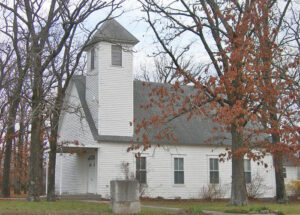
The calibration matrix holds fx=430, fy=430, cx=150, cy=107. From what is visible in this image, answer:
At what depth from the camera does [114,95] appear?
85.0ft

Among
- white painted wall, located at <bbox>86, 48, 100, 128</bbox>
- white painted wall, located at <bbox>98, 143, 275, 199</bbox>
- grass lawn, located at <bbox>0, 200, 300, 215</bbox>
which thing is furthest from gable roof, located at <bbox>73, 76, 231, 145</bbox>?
grass lawn, located at <bbox>0, 200, 300, 215</bbox>

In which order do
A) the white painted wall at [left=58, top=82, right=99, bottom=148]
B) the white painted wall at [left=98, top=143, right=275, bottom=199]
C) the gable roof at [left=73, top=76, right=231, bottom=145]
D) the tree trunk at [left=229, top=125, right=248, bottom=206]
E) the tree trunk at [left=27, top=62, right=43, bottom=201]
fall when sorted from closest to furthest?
the tree trunk at [left=229, top=125, right=248, bottom=206], the tree trunk at [left=27, top=62, right=43, bottom=201], the white painted wall at [left=98, top=143, right=275, bottom=199], the white painted wall at [left=58, top=82, right=99, bottom=148], the gable roof at [left=73, top=76, right=231, bottom=145]

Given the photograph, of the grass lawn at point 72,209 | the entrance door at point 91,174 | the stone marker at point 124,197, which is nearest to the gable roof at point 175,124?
the entrance door at point 91,174

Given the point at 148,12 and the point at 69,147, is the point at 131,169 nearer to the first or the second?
the point at 69,147

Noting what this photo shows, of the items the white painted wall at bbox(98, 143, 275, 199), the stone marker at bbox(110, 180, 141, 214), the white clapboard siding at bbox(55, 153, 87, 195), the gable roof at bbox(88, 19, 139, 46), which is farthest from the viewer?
the white clapboard siding at bbox(55, 153, 87, 195)

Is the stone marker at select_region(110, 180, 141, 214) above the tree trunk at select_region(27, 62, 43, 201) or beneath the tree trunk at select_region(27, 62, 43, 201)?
beneath

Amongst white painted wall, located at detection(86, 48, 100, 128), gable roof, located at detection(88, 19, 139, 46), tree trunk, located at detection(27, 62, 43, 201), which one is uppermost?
gable roof, located at detection(88, 19, 139, 46)

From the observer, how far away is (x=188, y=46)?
17.9 meters

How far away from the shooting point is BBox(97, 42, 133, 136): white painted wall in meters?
25.5

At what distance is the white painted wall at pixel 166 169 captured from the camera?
980 inches

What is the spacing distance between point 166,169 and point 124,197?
12.7 meters

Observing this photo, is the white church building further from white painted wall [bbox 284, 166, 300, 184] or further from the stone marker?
the stone marker

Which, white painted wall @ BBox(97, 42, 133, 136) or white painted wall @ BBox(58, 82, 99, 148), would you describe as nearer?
white painted wall @ BBox(97, 42, 133, 136)

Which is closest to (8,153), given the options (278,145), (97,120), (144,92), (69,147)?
(69,147)
